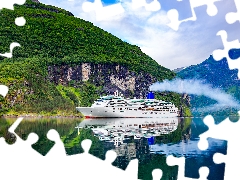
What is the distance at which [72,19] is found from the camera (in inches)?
2975

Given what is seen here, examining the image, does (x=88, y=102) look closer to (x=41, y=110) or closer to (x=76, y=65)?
(x=76, y=65)

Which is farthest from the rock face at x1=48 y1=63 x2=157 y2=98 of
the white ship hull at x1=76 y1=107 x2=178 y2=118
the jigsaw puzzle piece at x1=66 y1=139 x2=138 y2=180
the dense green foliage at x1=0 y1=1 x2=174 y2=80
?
the jigsaw puzzle piece at x1=66 y1=139 x2=138 y2=180

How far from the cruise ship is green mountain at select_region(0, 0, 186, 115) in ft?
33.9

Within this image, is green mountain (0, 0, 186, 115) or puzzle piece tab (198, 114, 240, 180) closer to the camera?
puzzle piece tab (198, 114, 240, 180)

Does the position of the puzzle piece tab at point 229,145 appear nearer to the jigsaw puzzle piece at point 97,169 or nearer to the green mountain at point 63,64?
the jigsaw puzzle piece at point 97,169

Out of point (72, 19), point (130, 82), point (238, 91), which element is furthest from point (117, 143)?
point (238, 91)

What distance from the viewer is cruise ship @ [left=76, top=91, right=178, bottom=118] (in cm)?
4072

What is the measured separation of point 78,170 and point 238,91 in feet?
307

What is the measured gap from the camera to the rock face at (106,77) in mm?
62188

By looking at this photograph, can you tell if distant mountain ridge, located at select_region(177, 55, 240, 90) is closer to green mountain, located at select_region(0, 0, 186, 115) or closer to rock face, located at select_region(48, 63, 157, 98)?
green mountain, located at select_region(0, 0, 186, 115)

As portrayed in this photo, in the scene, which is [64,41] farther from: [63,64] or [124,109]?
[124,109]

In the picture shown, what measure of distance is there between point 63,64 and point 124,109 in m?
22.6

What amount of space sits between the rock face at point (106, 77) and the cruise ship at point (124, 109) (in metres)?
18.1

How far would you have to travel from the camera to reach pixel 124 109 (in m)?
42.8
